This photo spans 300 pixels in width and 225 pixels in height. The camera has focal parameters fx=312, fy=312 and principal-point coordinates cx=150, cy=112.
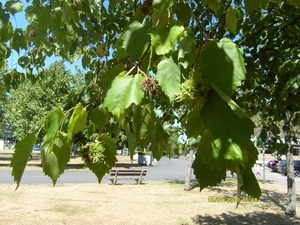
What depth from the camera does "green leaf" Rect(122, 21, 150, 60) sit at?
1015mm

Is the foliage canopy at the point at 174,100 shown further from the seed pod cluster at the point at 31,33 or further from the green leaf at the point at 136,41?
the seed pod cluster at the point at 31,33

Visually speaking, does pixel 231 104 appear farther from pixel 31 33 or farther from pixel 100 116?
pixel 31 33

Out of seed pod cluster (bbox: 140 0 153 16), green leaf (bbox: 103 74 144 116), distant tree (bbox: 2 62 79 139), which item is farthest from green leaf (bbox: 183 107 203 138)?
distant tree (bbox: 2 62 79 139)

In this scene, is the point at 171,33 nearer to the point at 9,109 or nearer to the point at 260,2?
the point at 260,2

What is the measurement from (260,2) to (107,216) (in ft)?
21.1

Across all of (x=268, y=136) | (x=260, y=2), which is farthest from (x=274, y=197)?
(x=260, y=2)

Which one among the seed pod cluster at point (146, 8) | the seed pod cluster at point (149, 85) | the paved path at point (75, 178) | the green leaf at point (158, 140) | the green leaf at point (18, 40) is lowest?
the paved path at point (75, 178)

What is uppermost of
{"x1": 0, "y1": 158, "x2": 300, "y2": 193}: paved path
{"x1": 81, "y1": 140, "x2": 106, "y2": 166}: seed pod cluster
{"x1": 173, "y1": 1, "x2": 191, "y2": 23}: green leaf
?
{"x1": 173, "y1": 1, "x2": 191, "y2": 23}: green leaf

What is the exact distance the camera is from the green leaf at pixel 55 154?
0.94 metres

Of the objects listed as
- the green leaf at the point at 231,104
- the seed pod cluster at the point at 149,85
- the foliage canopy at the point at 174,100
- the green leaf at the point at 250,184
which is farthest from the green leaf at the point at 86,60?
the green leaf at the point at 231,104

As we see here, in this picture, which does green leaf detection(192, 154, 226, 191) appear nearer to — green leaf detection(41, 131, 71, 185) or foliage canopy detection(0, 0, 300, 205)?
foliage canopy detection(0, 0, 300, 205)

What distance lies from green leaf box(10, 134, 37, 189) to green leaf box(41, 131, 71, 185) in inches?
2.1

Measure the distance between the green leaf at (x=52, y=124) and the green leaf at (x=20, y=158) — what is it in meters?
0.08

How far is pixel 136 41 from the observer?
103cm
